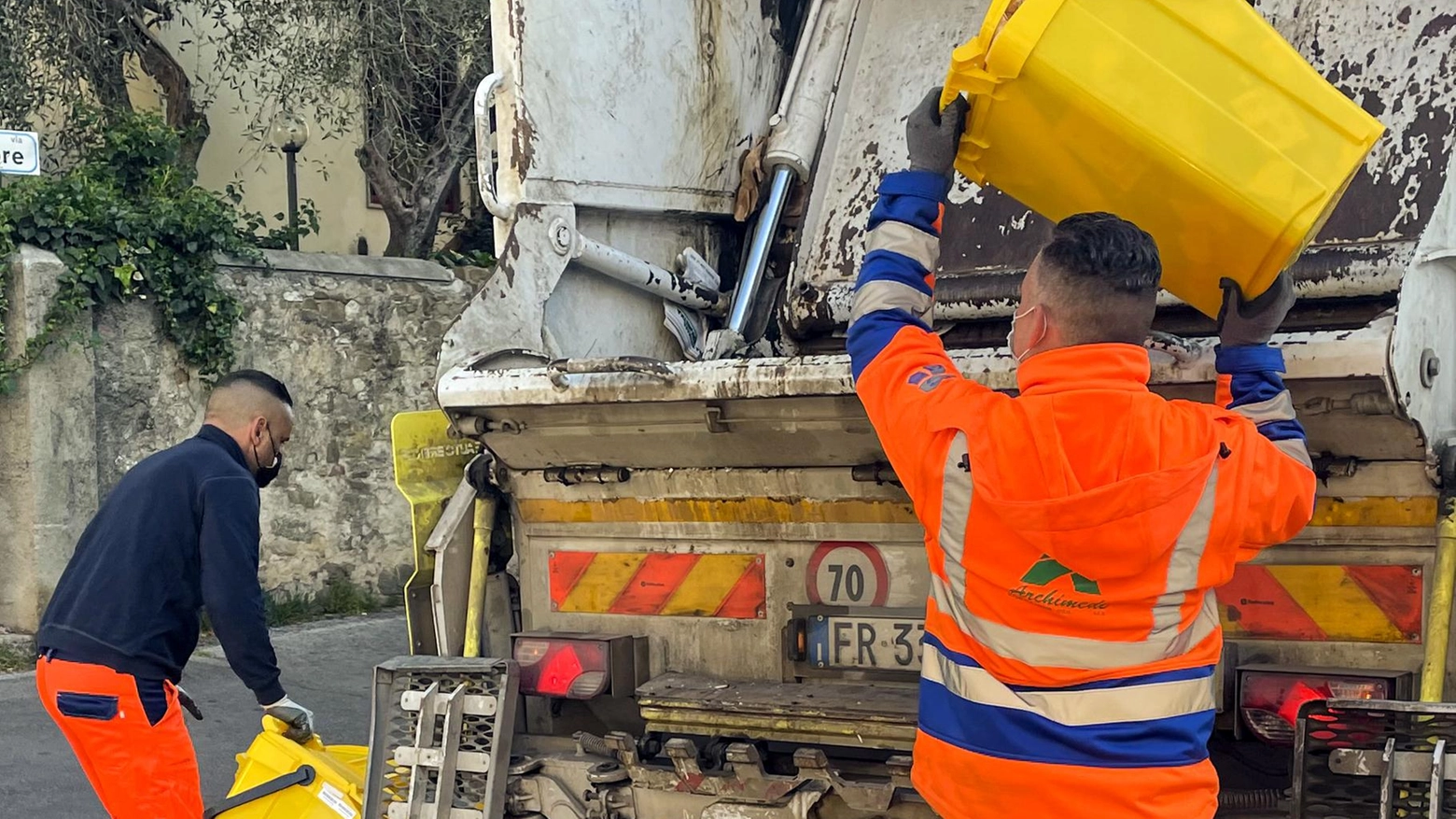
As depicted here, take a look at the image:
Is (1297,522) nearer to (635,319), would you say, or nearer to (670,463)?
(670,463)

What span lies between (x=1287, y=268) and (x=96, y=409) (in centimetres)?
593

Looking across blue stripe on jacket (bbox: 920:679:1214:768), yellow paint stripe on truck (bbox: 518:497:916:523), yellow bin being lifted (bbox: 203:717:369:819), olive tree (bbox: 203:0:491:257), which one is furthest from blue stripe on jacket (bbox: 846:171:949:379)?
olive tree (bbox: 203:0:491:257)

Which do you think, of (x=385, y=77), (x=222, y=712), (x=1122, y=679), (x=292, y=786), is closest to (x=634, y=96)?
(x=292, y=786)

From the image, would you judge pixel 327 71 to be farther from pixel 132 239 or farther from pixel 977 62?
pixel 977 62

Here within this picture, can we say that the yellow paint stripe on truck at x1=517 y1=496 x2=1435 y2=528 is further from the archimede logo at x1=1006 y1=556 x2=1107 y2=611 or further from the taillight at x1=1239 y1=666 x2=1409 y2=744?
the archimede logo at x1=1006 y1=556 x2=1107 y2=611

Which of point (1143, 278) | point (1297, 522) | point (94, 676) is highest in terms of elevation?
point (1143, 278)

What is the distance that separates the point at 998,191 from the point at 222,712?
4.18 metres

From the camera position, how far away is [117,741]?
3.03 meters

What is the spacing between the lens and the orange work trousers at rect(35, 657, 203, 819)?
9.93ft

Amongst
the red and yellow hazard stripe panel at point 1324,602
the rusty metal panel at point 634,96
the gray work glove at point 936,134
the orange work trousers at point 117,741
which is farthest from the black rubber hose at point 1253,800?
the orange work trousers at point 117,741

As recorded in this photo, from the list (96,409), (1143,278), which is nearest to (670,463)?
(1143,278)

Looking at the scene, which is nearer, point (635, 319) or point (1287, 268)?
point (1287, 268)

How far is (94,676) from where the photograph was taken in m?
3.04

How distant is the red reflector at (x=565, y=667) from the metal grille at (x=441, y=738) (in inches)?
3.7
